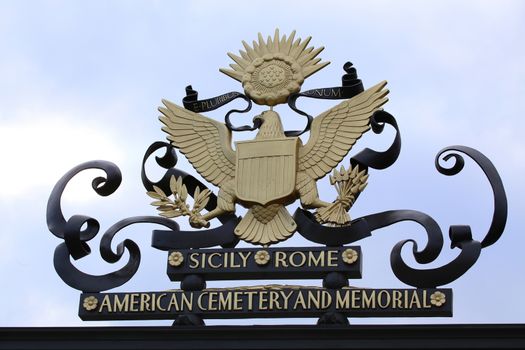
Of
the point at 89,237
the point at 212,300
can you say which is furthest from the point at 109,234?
the point at 212,300

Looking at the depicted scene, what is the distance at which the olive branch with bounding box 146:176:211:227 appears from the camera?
1930cm

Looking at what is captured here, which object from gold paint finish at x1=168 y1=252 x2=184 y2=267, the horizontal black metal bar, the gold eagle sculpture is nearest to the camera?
the horizontal black metal bar

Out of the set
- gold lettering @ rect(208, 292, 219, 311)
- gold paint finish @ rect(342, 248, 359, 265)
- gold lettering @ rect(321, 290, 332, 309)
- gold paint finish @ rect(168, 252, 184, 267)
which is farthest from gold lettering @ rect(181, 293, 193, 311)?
gold paint finish @ rect(342, 248, 359, 265)

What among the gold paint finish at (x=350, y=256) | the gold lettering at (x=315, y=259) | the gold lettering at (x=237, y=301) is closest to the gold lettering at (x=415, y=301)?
the gold paint finish at (x=350, y=256)

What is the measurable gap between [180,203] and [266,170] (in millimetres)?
1164

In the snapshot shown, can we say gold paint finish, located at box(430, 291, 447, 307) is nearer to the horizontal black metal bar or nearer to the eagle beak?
the horizontal black metal bar

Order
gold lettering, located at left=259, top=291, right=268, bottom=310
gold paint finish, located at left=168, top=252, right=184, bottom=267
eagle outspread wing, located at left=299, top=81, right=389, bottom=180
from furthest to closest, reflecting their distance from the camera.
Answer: eagle outspread wing, located at left=299, top=81, right=389, bottom=180 → gold paint finish, located at left=168, top=252, right=184, bottom=267 → gold lettering, located at left=259, top=291, right=268, bottom=310

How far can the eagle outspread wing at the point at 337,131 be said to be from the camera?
19125 millimetres

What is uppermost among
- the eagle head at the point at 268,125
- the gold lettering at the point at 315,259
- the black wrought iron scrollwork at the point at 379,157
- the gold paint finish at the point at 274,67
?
the gold paint finish at the point at 274,67

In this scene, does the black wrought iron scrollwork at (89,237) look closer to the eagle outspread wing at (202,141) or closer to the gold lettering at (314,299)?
the eagle outspread wing at (202,141)

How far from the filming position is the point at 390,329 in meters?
17.0

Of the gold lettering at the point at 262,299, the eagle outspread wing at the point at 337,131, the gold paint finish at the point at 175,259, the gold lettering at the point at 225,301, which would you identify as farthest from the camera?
the eagle outspread wing at the point at 337,131

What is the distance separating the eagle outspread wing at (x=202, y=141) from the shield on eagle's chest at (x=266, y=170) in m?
0.29

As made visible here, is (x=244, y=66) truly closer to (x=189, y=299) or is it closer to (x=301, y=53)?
(x=301, y=53)
